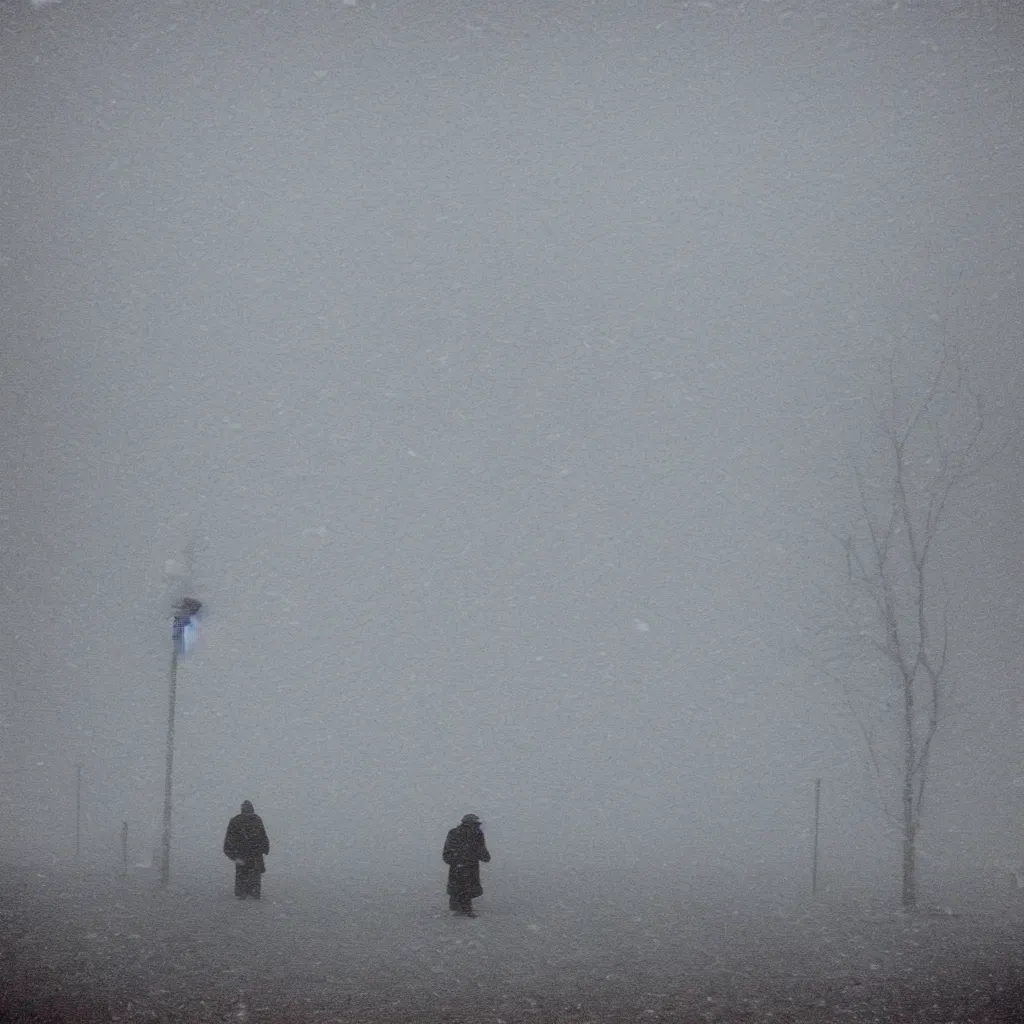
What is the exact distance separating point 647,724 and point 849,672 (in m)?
12.8

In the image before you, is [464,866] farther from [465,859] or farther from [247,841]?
[247,841]

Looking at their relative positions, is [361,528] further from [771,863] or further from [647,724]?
[771,863]

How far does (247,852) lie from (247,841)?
0.17 meters

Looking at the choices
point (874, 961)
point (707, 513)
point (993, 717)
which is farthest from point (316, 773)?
point (707, 513)

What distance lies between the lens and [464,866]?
1359 centimetres

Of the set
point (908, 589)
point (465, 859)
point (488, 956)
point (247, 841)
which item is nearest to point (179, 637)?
point (247, 841)

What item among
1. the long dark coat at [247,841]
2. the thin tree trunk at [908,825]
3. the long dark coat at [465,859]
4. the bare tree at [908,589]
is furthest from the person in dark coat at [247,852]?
the thin tree trunk at [908,825]

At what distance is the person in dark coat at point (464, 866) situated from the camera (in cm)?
1352

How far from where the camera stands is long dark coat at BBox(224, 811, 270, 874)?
45.5 feet

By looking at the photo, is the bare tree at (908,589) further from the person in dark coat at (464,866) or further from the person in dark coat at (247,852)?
the person in dark coat at (247,852)

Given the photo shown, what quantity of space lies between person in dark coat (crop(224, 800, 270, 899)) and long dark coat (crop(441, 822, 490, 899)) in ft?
9.76

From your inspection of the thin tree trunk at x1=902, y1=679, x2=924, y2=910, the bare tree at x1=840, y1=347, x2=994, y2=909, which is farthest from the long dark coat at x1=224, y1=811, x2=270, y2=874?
the thin tree trunk at x1=902, y1=679, x2=924, y2=910

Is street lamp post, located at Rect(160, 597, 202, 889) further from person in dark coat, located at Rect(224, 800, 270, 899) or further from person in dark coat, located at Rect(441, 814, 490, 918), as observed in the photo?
person in dark coat, located at Rect(441, 814, 490, 918)

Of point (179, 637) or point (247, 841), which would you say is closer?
point (247, 841)
